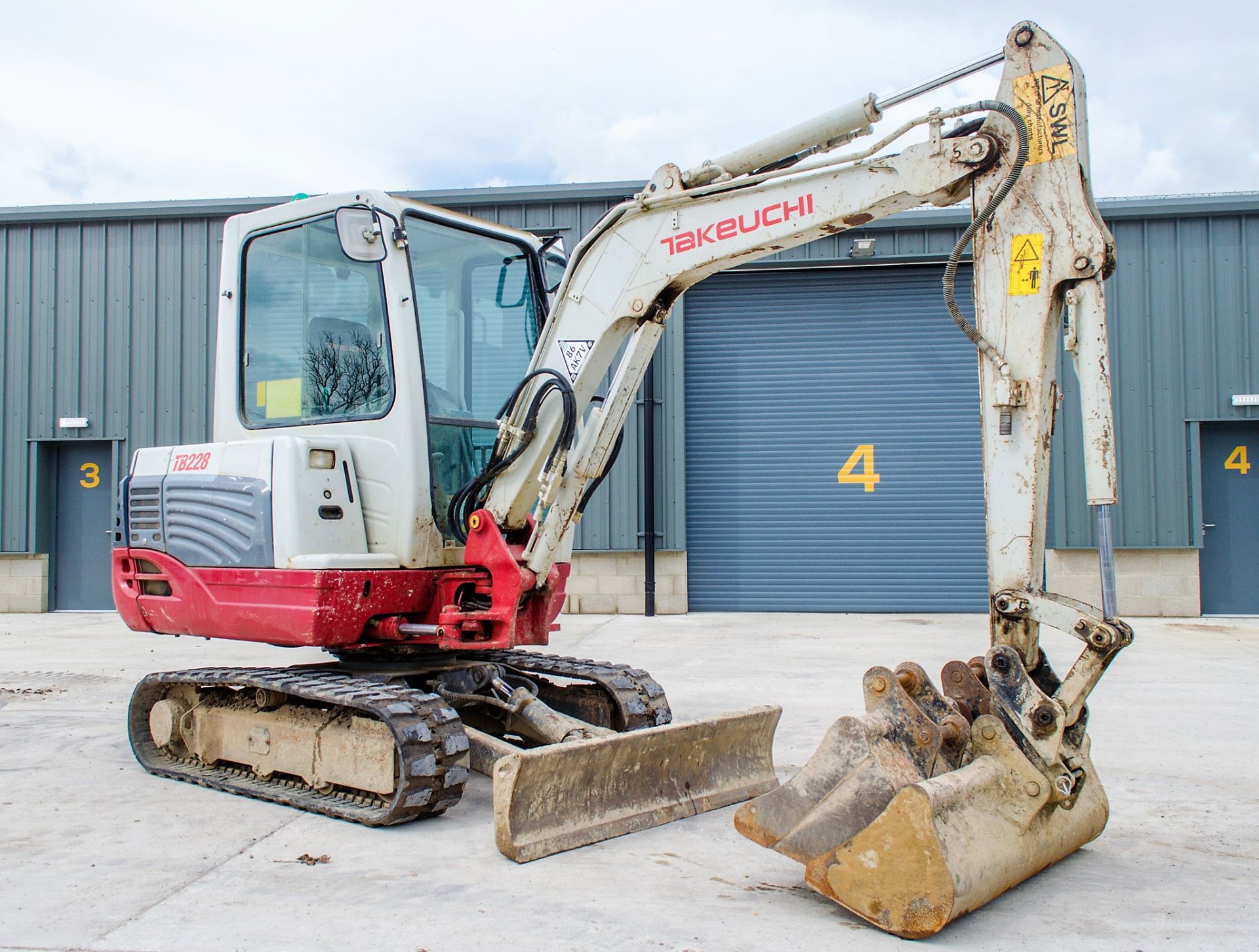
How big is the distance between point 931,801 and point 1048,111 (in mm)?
2708

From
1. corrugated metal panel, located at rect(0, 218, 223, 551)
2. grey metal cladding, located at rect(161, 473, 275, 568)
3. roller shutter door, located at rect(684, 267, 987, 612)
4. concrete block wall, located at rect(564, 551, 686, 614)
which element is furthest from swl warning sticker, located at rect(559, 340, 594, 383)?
corrugated metal panel, located at rect(0, 218, 223, 551)

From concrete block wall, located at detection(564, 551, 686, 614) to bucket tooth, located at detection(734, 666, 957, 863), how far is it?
9.87 m

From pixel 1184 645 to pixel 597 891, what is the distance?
9232 millimetres

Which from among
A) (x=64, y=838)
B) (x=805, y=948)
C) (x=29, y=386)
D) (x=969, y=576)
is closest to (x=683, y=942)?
(x=805, y=948)

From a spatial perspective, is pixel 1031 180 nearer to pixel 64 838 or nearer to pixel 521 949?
pixel 521 949

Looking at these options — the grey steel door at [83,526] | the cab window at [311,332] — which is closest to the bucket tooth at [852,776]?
the cab window at [311,332]

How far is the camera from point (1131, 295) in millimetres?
13664

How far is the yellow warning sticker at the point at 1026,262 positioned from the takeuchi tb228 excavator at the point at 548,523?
0.01m

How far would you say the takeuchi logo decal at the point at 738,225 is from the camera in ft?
15.4

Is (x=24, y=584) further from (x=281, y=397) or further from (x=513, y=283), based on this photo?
(x=513, y=283)

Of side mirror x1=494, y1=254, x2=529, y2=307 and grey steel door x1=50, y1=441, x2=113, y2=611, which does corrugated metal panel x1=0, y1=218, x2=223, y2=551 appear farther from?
side mirror x1=494, y1=254, x2=529, y2=307

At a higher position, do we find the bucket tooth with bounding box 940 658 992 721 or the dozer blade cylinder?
the bucket tooth with bounding box 940 658 992 721

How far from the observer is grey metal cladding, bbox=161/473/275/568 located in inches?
211

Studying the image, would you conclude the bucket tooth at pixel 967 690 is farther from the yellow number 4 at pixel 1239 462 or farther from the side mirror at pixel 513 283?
the yellow number 4 at pixel 1239 462
